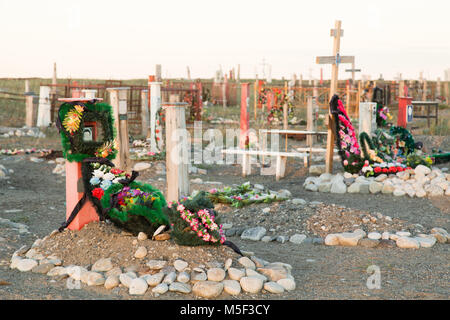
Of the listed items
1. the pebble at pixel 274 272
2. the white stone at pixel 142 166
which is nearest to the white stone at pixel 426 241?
the pebble at pixel 274 272

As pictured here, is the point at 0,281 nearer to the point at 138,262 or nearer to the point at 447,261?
the point at 138,262

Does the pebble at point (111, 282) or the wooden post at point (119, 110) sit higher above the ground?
the wooden post at point (119, 110)

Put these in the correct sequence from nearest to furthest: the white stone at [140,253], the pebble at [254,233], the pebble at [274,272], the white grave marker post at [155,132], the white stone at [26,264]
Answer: the pebble at [274,272] < the white stone at [140,253] < the white stone at [26,264] < the pebble at [254,233] < the white grave marker post at [155,132]

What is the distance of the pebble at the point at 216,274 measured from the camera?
16.1 feet

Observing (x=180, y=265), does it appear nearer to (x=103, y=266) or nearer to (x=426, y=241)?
(x=103, y=266)

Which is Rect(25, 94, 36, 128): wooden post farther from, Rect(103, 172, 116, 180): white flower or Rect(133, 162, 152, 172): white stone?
Rect(103, 172, 116, 180): white flower

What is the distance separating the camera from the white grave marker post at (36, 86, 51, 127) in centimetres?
2048

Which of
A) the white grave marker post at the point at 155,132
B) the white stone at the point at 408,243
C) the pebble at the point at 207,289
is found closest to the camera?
the pebble at the point at 207,289

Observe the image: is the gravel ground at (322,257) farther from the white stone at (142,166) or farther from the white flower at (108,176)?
the white stone at (142,166)

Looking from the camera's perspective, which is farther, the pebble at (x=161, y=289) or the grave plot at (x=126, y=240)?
the grave plot at (x=126, y=240)

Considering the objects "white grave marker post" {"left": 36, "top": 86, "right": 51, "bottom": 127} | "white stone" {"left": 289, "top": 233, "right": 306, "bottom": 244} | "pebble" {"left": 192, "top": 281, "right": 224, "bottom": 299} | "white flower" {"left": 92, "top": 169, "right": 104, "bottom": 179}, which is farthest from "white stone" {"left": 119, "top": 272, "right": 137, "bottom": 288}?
"white grave marker post" {"left": 36, "top": 86, "right": 51, "bottom": 127}

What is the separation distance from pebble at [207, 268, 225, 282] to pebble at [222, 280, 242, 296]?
0.06 meters

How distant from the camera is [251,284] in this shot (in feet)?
16.0

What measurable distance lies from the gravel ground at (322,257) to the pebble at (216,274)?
0.30 meters
